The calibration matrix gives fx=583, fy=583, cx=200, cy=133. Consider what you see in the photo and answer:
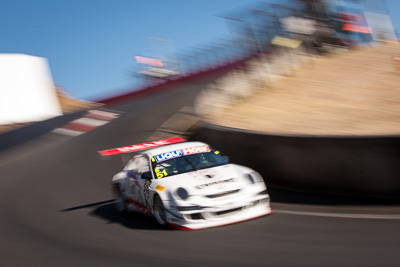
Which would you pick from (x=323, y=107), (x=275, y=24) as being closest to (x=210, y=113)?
(x=323, y=107)

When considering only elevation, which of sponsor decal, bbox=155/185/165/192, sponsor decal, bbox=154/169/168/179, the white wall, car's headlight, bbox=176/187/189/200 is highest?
the white wall

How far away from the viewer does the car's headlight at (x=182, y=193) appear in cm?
799

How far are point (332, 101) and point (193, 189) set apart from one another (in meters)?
11.3

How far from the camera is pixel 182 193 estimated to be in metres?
8.05

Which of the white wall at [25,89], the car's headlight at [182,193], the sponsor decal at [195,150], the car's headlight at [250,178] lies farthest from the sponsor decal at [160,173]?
the white wall at [25,89]

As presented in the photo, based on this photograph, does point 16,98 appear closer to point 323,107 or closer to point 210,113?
point 210,113

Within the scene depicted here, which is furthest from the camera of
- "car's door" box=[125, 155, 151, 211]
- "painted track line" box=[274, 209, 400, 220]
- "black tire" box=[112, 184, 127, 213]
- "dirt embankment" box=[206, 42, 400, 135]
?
"dirt embankment" box=[206, 42, 400, 135]

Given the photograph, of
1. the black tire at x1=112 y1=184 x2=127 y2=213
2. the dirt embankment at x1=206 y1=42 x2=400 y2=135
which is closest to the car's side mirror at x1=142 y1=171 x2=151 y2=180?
the black tire at x1=112 y1=184 x2=127 y2=213

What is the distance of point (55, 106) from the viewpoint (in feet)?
88.4

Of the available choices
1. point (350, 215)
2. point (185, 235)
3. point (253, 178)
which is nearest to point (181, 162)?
point (253, 178)

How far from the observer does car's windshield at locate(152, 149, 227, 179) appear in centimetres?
900

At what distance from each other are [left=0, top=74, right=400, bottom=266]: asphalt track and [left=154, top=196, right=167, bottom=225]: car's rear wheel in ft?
0.56

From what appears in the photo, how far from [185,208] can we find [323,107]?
10640 millimetres

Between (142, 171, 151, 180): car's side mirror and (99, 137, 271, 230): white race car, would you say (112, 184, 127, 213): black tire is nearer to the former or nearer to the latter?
(99, 137, 271, 230): white race car
